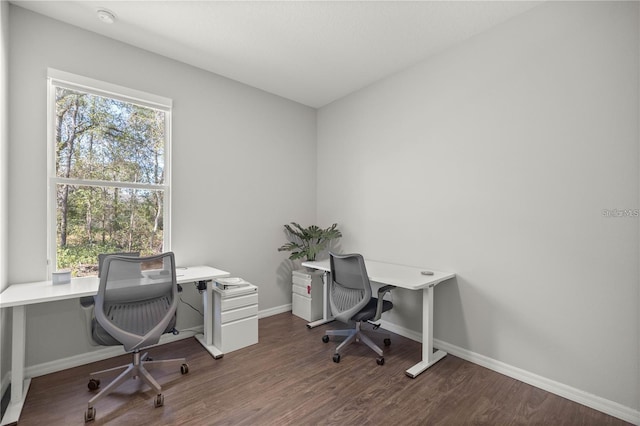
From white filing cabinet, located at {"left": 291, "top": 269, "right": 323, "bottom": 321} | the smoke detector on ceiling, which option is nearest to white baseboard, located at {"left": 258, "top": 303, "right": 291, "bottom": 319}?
white filing cabinet, located at {"left": 291, "top": 269, "right": 323, "bottom": 321}

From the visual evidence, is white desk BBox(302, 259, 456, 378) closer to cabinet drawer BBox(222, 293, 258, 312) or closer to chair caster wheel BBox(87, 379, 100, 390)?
cabinet drawer BBox(222, 293, 258, 312)

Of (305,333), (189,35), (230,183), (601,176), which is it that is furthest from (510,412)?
(189,35)

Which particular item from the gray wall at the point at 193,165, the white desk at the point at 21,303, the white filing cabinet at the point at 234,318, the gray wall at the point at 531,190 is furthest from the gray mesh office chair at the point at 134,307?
the gray wall at the point at 531,190

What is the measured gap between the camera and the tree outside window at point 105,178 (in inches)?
103

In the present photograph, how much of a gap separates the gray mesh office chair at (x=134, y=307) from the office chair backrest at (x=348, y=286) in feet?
4.69

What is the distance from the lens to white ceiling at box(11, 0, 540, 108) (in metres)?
2.36

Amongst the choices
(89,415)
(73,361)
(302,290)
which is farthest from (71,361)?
(302,290)

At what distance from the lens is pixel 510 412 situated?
2.00 meters

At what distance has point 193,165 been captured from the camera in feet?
10.8

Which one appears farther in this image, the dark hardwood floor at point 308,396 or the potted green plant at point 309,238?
the potted green plant at point 309,238

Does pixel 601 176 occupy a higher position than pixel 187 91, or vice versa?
pixel 187 91

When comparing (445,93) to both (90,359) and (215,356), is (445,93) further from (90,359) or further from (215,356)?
(90,359)

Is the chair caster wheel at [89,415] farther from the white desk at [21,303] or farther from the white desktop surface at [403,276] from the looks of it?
the white desktop surface at [403,276]

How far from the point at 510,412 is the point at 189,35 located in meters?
4.03
